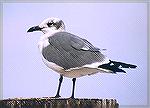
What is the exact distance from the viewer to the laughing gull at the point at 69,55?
4.84 ft

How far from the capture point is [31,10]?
163 cm

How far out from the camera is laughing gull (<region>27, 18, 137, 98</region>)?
4.84 ft

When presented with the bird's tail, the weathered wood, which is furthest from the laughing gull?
the weathered wood

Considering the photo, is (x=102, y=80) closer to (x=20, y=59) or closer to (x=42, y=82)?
(x=42, y=82)

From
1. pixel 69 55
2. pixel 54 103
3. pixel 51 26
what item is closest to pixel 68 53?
pixel 69 55

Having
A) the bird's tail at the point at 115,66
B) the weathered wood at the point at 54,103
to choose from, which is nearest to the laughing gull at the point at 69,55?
the bird's tail at the point at 115,66

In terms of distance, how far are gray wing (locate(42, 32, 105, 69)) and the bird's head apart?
3 centimetres

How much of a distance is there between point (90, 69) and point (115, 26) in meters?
0.26

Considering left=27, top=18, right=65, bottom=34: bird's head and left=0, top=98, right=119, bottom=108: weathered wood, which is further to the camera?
left=27, top=18, right=65, bottom=34: bird's head

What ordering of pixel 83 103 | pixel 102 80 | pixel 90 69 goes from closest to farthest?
pixel 83 103, pixel 90 69, pixel 102 80

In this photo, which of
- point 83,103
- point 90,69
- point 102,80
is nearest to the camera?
point 83,103

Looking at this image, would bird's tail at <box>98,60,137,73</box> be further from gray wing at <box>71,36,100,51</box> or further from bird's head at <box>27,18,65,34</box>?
bird's head at <box>27,18,65,34</box>

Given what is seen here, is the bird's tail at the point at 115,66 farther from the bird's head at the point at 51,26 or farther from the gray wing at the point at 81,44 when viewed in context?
the bird's head at the point at 51,26

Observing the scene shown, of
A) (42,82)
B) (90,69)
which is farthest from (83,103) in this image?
(42,82)
